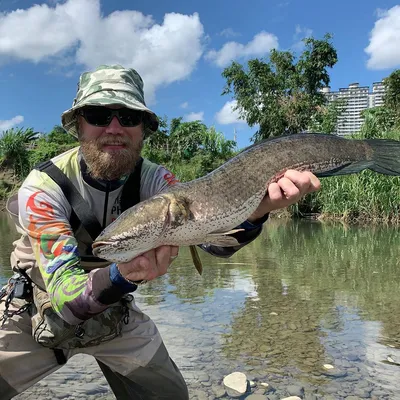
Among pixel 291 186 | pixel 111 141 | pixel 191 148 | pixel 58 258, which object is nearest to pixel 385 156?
pixel 291 186

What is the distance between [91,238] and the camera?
2799mm

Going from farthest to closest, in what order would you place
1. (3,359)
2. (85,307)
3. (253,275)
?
(253,275) → (3,359) → (85,307)

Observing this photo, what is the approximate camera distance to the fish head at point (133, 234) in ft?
6.46

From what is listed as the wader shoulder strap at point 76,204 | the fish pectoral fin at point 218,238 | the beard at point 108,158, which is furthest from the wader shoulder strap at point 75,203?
the fish pectoral fin at point 218,238

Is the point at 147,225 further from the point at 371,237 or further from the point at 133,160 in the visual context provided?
the point at 371,237

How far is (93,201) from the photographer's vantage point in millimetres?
2943

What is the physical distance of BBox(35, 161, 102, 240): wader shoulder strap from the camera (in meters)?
2.72

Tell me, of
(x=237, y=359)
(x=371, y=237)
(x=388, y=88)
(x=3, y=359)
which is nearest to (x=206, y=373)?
(x=237, y=359)

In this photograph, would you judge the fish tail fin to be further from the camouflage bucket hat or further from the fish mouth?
the fish mouth

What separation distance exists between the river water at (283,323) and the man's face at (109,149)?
2.02m

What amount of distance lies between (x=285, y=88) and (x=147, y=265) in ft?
99.1

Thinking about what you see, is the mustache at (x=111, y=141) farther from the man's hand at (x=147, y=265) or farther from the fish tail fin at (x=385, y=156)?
the fish tail fin at (x=385, y=156)

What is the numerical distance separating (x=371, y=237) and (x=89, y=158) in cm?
1152

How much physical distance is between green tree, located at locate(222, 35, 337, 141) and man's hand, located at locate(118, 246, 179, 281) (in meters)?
27.6
